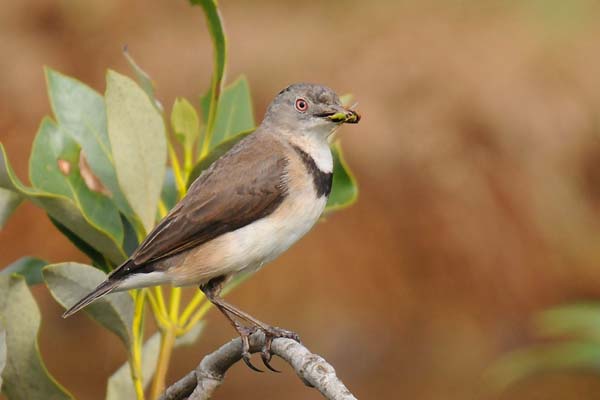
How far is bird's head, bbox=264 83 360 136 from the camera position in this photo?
334 cm

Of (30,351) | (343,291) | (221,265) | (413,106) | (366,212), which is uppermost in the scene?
(413,106)

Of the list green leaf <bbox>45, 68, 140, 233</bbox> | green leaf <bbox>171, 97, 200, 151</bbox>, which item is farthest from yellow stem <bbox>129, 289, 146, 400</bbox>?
green leaf <bbox>171, 97, 200, 151</bbox>

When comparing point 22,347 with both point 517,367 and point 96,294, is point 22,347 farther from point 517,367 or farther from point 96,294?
point 517,367

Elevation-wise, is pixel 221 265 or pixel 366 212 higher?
pixel 366 212

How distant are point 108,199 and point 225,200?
0.37 metres

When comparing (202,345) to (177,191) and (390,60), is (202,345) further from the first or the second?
(177,191)

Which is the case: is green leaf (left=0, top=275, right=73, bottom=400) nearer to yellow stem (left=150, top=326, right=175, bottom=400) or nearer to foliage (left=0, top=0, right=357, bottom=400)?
foliage (left=0, top=0, right=357, bottom=400)

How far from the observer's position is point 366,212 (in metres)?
8.36

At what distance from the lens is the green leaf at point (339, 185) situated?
3.07m

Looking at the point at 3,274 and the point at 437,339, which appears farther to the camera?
the point at 437,339

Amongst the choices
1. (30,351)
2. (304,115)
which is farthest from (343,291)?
(30,351)

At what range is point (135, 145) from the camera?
107 inches

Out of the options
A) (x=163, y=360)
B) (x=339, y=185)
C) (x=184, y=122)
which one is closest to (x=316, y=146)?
(x=339, y=185)

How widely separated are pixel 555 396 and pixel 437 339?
3.03ft
